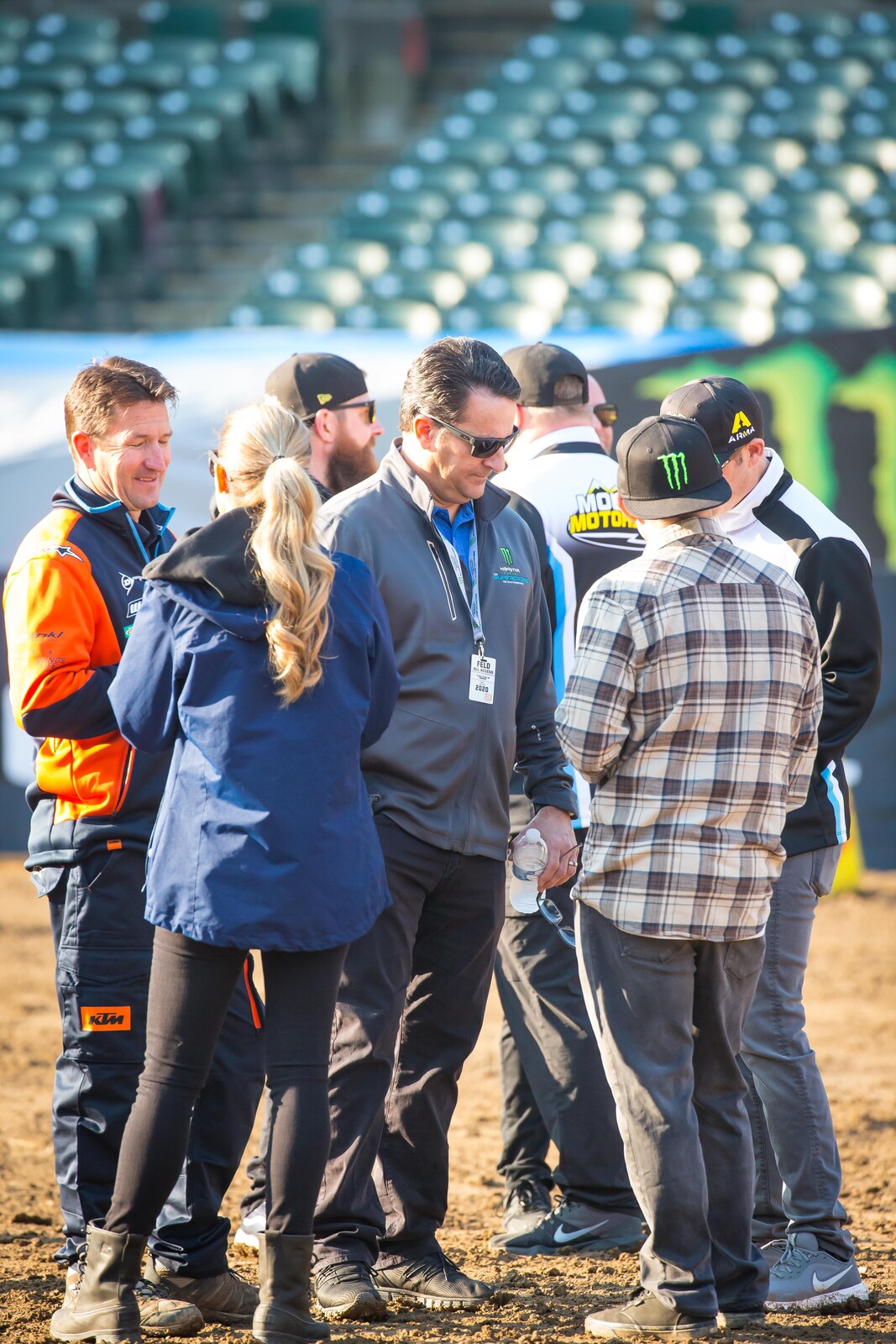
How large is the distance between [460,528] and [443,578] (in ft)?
0.57

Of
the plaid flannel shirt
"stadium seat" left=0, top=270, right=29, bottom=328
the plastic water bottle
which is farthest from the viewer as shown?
"stadium seat" left=0, top=270, right=29, bottom=328

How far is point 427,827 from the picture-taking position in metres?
3.19

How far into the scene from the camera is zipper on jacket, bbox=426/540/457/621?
128 inches

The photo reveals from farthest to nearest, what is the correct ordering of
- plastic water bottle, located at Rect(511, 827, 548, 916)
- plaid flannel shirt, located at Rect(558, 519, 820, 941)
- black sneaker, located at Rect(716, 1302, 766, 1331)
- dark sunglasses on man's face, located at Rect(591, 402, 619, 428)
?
1. dark sunglasses on man's face, located at Rect(591, 402, 619, 428)
2. plastic water bottle, located at Rect(511, 827, 548, 916)
3. black sneaker, located at Rect(716, 1302, 766, 1331)
4. plaid flannel shirt, located at Rect(558, 519, 820, 941)

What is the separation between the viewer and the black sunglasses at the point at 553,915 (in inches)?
140

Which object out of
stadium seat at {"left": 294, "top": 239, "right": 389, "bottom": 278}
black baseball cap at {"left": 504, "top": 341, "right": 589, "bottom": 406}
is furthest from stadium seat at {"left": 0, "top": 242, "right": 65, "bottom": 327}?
black baseball cap at {"left": 504, "top": 341, "right": 589, "bottom": 406}

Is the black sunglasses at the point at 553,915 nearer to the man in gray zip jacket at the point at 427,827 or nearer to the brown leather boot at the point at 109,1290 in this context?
the man in gray zip jacket at the point at 427,827

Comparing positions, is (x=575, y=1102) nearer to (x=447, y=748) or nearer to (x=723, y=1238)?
(x=723, y=1238)

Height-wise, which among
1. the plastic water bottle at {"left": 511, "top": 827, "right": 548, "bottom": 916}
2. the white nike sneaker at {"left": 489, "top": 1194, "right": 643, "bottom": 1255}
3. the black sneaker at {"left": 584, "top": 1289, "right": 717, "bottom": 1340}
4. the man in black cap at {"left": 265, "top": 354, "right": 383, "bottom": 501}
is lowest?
the white nike sneaker at {"left": 489, "top": 1194, "right": 643, "bottom": 1255}

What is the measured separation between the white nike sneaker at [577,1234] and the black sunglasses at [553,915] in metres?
0.68

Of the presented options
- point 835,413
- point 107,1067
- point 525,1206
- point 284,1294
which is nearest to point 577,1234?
point 525,1206

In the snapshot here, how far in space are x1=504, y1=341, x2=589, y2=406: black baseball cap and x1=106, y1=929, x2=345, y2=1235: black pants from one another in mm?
1885

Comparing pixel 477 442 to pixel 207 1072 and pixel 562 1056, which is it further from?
pixel 562 1056

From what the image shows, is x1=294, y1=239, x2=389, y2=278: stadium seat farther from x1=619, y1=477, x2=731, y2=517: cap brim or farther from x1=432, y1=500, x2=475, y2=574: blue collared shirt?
x1=619, y1=477, x2=731, y2=517: cap brim
